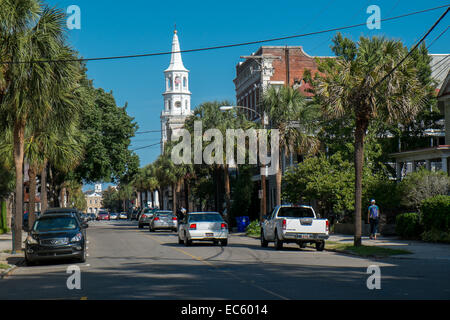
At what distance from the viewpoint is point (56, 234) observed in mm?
21359

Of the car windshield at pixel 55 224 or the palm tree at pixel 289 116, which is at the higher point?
the palm tree at pixel 289 116

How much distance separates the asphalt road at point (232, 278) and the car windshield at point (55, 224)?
1178mm

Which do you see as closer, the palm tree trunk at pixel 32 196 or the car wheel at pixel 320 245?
the car wheel at pixel 320 245

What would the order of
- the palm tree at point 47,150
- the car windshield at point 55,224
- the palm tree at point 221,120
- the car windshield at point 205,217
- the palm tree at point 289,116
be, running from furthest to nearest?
the palm tree at point 221,120
the palm tree at point 289,116
the palm tree at point 47,150
the car windshield at point 205,217
the car windshield at point 55,224

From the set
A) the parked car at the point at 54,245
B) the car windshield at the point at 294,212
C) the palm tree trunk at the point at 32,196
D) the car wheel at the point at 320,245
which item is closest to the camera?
the parked car at the point at 54,245

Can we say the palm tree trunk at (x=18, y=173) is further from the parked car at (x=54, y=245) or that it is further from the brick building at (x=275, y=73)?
the brick building at (x=275, y=73)

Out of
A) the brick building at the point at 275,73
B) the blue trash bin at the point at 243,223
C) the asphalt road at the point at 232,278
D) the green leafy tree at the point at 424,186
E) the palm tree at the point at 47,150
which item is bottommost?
the blue trash bin at the point at 243,223

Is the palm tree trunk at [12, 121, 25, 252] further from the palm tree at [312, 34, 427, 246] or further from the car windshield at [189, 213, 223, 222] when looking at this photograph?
the palm tree at [312, 34, 427, 246]

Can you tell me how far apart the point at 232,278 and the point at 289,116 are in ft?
71.7

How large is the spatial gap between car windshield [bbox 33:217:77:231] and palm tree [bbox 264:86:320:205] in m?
15.7

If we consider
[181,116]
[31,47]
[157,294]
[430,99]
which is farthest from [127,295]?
[181,116]

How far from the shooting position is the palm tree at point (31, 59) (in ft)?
77.0

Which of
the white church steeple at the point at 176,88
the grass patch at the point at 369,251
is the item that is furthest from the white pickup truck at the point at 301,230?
the white church steeple at the point at 176,88
